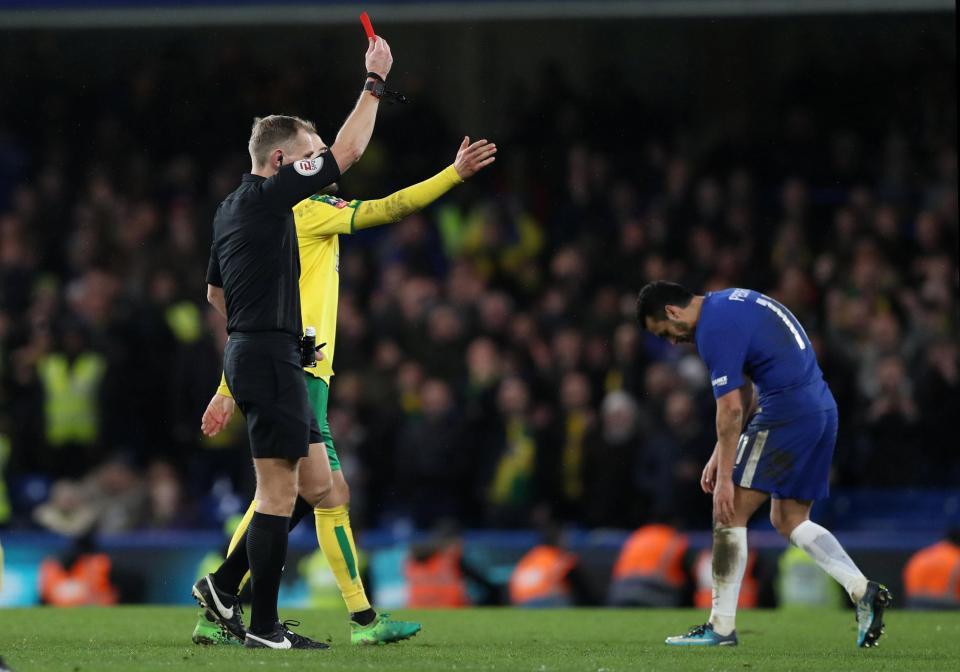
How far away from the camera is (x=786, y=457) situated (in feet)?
23.9

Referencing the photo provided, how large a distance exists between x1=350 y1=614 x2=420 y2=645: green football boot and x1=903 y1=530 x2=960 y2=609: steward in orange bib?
534cm

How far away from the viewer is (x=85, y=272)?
1677 cm

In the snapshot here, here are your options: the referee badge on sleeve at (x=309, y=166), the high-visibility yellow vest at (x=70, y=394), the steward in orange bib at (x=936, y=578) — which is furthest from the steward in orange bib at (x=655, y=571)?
the referee badge on sleeve at (x=309, y=166)

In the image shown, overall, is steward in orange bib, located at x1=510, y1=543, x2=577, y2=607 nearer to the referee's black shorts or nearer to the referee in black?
the referee in black

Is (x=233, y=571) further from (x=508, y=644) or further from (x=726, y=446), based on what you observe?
(x=726, y=446)

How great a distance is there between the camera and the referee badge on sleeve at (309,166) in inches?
244

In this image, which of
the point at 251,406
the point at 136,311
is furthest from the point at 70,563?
the point at 251,406

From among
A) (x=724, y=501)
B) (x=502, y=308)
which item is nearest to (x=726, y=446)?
(x=724, y=501)

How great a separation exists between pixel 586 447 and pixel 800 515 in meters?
5.34

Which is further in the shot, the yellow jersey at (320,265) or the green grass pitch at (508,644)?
the yellow jersey at (320,265)

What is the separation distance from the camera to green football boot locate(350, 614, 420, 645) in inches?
276

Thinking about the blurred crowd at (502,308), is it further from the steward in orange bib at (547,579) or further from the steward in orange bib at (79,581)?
the steward in orange bib at (79,581)

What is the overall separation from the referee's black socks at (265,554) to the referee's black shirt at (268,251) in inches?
30.0

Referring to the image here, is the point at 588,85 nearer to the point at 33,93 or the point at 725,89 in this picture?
the point at 725,89
